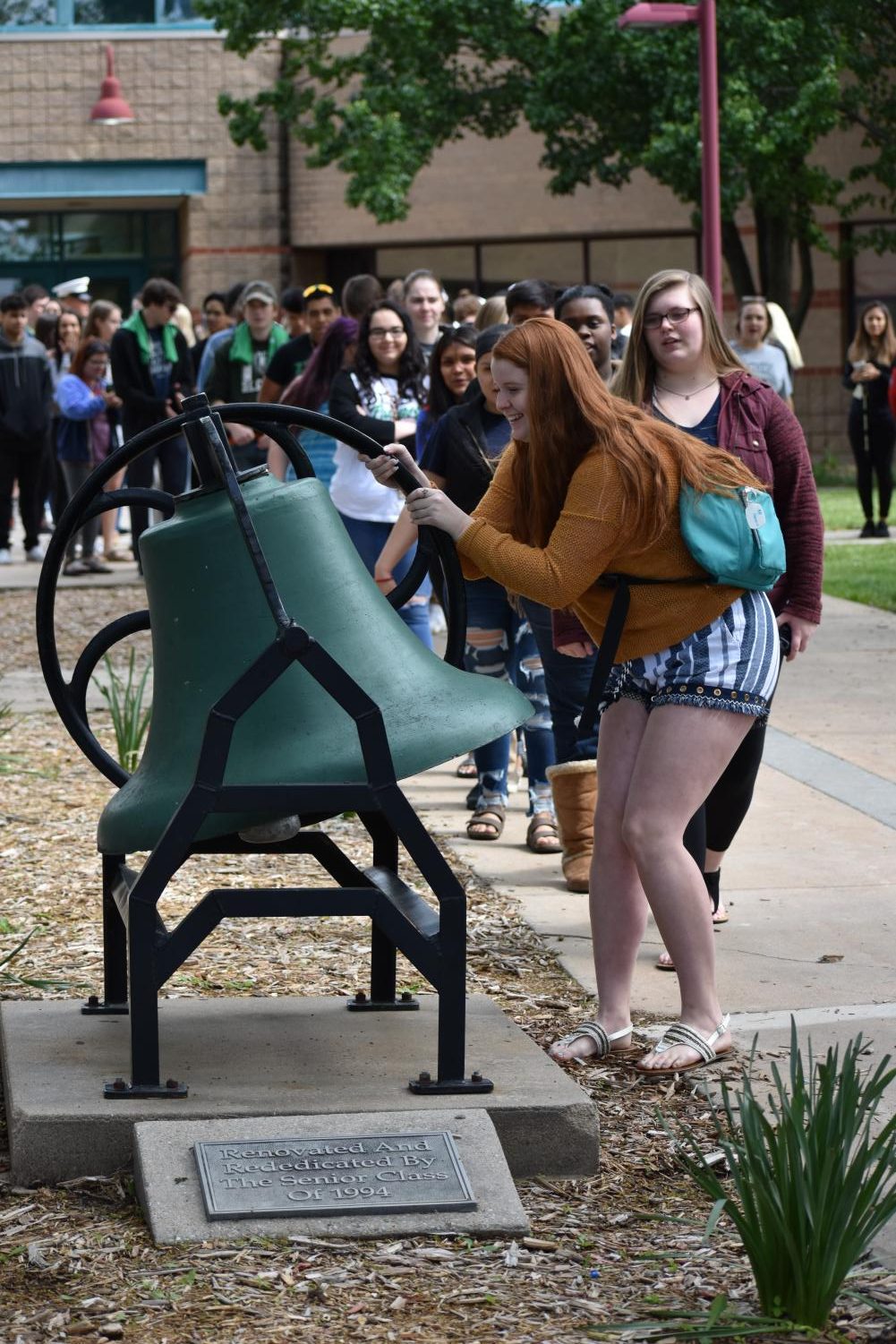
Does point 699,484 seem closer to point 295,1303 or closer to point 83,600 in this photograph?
point 295,1303

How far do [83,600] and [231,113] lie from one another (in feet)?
52.1

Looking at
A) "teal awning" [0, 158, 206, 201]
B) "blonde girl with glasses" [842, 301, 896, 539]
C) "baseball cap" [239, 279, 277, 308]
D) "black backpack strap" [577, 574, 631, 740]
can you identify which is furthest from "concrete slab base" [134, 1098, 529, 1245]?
"teal awning" [0, 158, 206, 201]

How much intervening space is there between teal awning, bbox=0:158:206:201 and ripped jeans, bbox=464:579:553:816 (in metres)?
23.4

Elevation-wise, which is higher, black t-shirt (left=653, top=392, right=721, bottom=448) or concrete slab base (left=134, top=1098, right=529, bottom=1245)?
black t-shirt (left=653, top=392, right=721, bottom=448)

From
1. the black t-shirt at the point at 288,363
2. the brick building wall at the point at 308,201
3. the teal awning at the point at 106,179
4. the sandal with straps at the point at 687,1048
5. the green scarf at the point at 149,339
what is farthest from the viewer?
the teal awning at the point at 106,179

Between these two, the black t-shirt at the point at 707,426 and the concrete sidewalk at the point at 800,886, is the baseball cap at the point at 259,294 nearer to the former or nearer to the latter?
the concrete sidewalk at the point at 800,886

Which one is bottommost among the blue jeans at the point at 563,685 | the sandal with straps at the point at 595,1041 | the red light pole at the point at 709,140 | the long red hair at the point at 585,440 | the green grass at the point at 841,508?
the sandal with straps at the point at 595,1041

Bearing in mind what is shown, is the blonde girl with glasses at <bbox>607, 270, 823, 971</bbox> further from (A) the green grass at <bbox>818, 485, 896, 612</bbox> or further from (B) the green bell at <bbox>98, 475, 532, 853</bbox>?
(A) the green grass at <bbox>818, 485, 896, 612</bbox>

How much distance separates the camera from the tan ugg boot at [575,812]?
599 centimetres

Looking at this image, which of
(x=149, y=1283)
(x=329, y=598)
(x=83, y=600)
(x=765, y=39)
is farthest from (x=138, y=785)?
(x=765, y=39)

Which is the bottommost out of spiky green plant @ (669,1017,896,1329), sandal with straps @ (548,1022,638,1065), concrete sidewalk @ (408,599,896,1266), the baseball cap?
concrete sidewalk @ (408,599,896,1266)

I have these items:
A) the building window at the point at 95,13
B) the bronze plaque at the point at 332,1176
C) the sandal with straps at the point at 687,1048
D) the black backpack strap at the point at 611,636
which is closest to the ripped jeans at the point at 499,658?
the sandal with straps at the point at 687,1048

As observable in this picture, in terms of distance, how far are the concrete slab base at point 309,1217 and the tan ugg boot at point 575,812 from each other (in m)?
2.19

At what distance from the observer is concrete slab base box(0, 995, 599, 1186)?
3.80 metres
